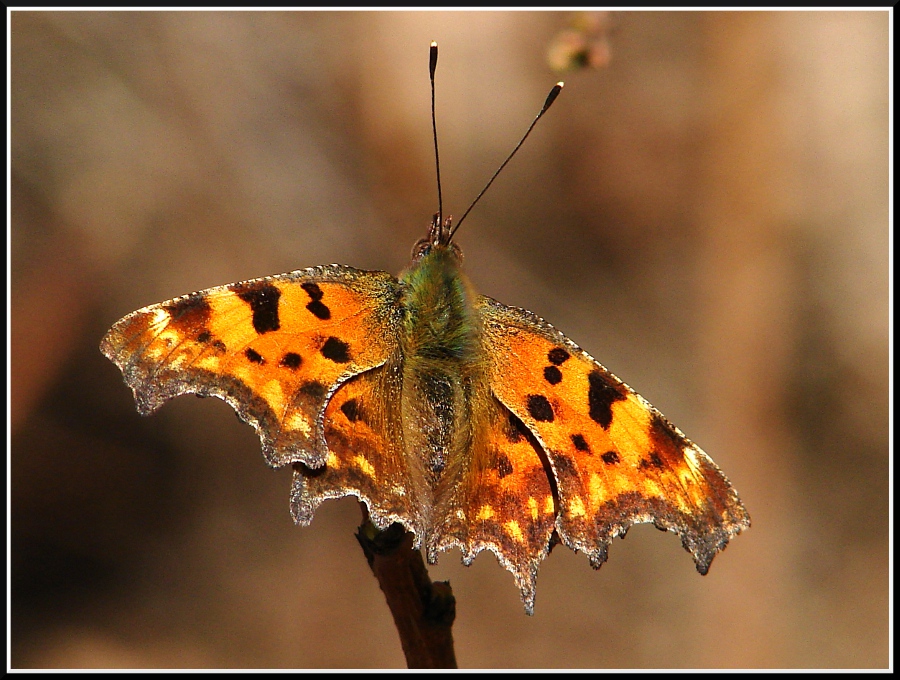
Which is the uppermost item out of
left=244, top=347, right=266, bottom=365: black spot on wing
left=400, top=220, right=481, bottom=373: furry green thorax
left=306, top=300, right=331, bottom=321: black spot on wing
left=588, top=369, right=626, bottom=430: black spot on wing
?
left=400, top=220, right=481, bottom=373: furry green thorax

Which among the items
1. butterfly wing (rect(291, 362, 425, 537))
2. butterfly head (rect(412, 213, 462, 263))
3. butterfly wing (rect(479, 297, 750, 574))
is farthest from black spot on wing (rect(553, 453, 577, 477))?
butterfly head (rect(412, 213, 462, 263))

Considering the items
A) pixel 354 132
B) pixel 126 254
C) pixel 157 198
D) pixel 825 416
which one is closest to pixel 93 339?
pixel 126 254


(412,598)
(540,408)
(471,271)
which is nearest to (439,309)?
(540,408)

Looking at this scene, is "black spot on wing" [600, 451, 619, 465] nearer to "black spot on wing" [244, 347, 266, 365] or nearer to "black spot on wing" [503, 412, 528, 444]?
"black spot on wing" [503, 412, 528, 444]

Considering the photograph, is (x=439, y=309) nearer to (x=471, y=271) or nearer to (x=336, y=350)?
(x=336, y=350)

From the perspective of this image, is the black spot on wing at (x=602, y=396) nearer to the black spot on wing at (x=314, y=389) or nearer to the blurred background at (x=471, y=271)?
the black spot on wing at (x=314, y=389)

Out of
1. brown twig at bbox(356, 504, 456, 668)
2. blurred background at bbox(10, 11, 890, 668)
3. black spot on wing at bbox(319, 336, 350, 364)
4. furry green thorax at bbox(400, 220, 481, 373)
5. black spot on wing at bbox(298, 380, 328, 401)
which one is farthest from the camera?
blurred background at bbox(10, 11, 890, 668)

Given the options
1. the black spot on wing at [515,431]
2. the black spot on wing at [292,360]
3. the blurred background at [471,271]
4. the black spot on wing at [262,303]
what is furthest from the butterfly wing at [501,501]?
the blurred background at [471,271]
